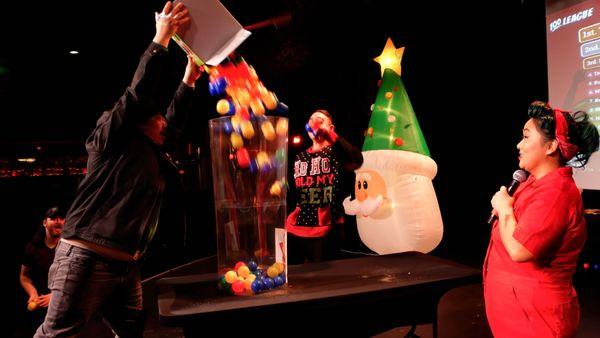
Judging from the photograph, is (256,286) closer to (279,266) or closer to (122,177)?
(279,266)

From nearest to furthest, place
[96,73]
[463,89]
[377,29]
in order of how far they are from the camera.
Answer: [96,73] < [377,29] < [463,89]

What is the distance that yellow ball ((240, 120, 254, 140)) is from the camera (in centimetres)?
161

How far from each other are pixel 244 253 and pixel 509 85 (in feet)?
13.9

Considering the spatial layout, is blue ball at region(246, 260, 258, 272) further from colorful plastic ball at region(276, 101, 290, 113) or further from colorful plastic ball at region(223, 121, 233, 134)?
colorful plastic ball at region(276, 101, 290, 113)

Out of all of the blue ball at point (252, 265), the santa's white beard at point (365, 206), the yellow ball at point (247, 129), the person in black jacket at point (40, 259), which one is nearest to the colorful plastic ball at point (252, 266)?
the blue ball at point (252, 265)

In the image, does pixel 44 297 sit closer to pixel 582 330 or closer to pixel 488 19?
pixel 582 330

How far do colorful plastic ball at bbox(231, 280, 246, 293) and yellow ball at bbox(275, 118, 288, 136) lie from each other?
24.6 inches

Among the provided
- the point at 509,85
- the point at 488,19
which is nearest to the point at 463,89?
the point at 509,85

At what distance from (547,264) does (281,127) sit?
42.6 inches

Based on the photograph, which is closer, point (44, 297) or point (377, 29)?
point (44, 297)

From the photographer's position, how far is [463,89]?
5004 millimetres

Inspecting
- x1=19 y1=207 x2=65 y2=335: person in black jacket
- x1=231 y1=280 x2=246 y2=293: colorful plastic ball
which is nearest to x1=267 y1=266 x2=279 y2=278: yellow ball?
x1=231 y1=280 x2=246 y2=293: colorful plastic ball

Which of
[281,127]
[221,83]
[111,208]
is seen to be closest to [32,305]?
[111,208]

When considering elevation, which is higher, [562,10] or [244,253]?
[562,10]
